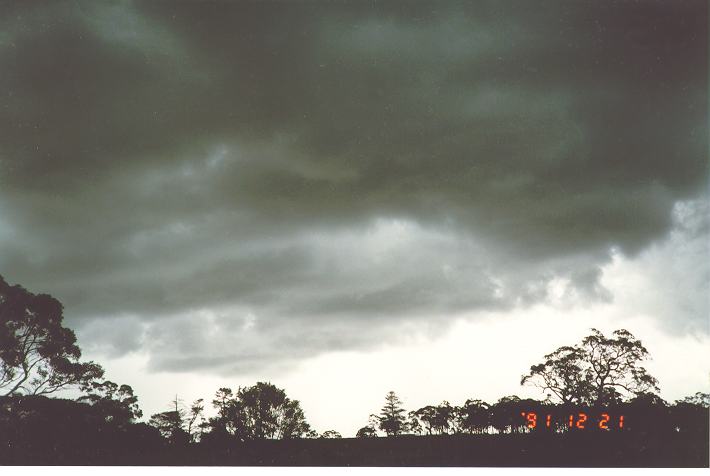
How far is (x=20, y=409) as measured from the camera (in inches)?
1389

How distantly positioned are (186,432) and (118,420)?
2491 cm

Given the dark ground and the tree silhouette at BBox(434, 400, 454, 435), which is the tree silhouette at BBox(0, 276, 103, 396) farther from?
the tree silhouette at BBox(434, 400, 454, 435)

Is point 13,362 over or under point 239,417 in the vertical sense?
over

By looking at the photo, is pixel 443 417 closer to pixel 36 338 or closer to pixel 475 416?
pixel 475 416

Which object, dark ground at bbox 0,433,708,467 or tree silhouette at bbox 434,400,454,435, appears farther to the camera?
tree silhouette at bbox 434,400,454,435

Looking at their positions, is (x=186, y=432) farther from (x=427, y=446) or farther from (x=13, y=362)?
(x=427, y=446)

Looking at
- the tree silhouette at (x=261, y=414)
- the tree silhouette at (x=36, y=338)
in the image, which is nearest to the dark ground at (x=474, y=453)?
the tree silhouette at (x=36, y=338)

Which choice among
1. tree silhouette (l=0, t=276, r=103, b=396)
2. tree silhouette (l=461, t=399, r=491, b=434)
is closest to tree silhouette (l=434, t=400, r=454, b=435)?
tree silhouette (l=461, t=399, r=491, b=434)

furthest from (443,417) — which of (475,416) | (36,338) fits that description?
(36,338)

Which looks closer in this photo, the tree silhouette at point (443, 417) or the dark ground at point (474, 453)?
the dark ground at point (474, 453)

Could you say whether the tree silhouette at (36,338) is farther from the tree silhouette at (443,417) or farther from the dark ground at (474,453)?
the tree silhouette at (443,417)

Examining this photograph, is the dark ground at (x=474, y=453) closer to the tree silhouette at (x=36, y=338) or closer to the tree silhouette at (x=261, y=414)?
the tree silhouette at (x=36, y=338)

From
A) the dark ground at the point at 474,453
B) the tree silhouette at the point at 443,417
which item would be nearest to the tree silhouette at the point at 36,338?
the dark ground at the point at 474,453
